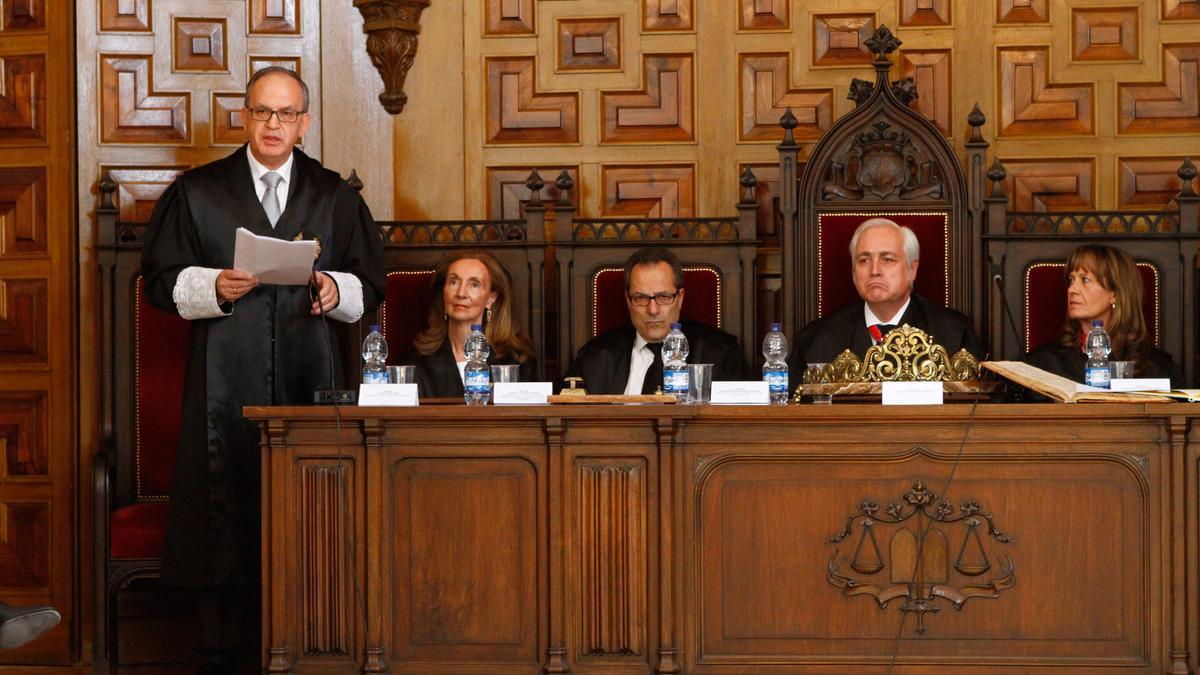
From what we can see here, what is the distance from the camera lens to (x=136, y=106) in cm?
543

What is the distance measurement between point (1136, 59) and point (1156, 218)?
650 mm

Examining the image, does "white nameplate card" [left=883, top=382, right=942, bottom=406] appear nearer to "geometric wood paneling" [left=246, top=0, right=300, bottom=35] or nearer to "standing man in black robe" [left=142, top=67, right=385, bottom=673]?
"standing man in black robe" [left=142, top=67, right=385, bottom=673]

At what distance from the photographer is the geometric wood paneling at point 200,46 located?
17.9 feet

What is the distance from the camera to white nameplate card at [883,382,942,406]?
3627 mm

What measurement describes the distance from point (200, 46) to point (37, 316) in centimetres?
118

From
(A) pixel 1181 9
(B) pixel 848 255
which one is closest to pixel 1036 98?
(A) pixel 1181 9

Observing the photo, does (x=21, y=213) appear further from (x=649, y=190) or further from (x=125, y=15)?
(x=649, y=190)

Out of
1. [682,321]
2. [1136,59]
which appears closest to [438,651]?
[682,321]

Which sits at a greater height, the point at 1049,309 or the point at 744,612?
the point at 1049,309

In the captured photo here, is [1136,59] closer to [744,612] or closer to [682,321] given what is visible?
[682,321]

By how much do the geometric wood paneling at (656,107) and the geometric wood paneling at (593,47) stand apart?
0.37 ft

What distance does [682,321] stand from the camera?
5.01 m

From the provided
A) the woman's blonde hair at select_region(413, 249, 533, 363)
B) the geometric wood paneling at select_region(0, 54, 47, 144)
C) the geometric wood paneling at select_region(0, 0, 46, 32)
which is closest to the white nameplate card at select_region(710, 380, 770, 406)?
the woman's blonde hair at select_region(413, 249, 533, 363)

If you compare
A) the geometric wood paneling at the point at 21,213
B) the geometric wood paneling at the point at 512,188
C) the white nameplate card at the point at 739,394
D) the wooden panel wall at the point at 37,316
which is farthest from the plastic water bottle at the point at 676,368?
the geometric wood paneling at the point at 21,213
